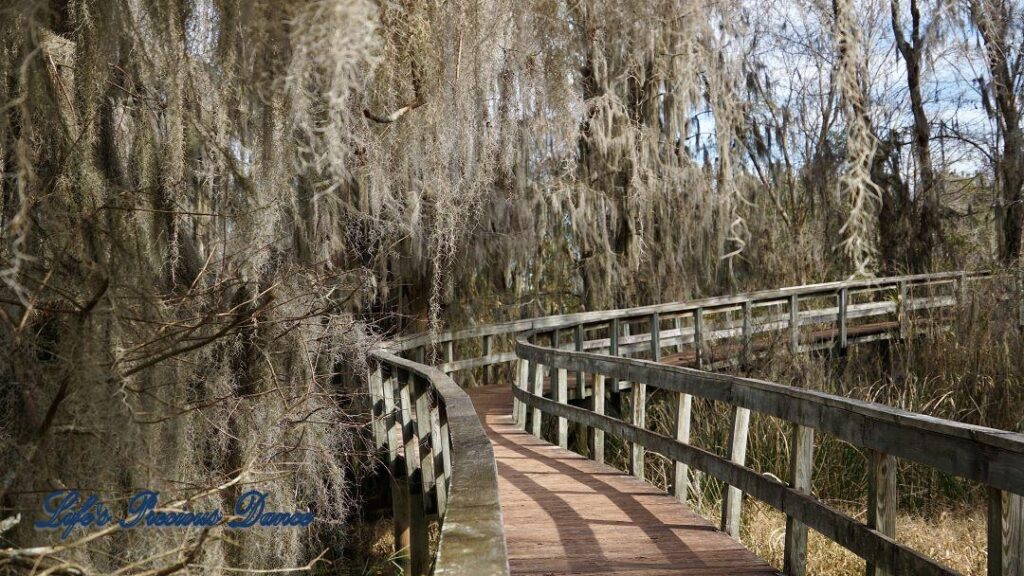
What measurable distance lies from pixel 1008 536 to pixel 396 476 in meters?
6.89

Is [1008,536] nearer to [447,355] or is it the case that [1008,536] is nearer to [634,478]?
[634,478]

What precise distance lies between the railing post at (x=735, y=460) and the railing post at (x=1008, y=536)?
204cm

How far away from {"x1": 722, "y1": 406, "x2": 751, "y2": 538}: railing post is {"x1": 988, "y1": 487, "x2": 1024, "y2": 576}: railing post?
2041 millimetres

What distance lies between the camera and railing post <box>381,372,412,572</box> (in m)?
8.79

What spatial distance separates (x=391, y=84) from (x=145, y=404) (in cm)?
318

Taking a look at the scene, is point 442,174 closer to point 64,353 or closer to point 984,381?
point 64,353

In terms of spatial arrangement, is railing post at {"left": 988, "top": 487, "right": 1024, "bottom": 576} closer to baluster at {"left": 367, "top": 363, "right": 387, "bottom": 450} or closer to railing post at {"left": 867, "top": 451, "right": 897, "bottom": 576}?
railing post at {"left": 867, "top": 451, "right": 897, "bottom": 576}

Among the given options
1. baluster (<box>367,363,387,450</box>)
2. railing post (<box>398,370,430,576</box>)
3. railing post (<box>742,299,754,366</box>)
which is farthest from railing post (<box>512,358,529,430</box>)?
railing post (<box>742,299,754,366</box>)

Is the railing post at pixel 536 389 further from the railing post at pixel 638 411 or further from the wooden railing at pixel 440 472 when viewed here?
the railing post at pixel 638 411

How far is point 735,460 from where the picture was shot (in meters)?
4.84

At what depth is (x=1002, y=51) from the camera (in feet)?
50.1

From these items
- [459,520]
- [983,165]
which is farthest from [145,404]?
[983,165]

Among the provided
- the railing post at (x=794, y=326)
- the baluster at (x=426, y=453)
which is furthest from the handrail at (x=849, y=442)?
the railing post at (x=794, y=326)

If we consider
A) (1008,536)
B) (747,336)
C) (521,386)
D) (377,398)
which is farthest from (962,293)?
(1008,536)
